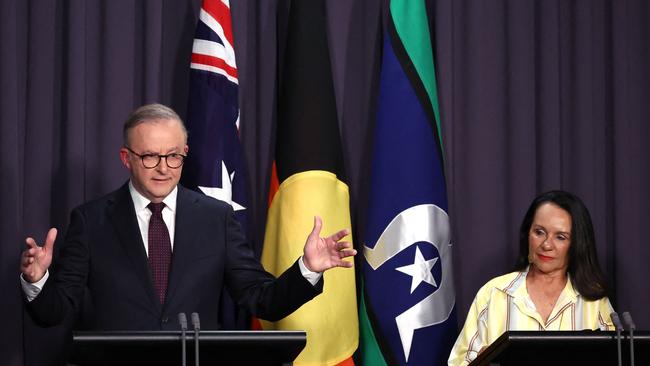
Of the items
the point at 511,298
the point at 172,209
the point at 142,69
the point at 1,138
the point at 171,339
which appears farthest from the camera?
the point at 142,69

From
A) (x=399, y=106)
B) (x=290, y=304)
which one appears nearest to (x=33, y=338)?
(x=290, y=304)

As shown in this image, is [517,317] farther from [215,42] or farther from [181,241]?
[215,42]

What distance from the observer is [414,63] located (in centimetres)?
475

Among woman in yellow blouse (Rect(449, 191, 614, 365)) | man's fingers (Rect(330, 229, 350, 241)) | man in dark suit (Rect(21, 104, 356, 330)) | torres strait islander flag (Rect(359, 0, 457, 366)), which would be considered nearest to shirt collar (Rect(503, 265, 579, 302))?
woman in yellow blouse (Rect(449, 191, 614, 365))

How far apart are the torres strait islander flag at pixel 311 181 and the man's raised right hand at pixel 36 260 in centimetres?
132

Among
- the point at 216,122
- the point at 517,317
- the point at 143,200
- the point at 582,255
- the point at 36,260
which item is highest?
the point at 216,122

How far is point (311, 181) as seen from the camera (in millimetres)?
4543

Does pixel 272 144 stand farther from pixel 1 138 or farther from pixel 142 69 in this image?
pixel 1 138

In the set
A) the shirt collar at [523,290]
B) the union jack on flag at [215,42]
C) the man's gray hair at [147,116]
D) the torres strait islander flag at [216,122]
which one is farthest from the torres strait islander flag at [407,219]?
the man's gray hair at [147,116]

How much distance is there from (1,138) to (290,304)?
176 centimetres

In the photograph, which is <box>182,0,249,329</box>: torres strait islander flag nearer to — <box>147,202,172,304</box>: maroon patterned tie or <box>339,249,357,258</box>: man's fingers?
<box>147,202,172,304</box>: maroon patterned tie

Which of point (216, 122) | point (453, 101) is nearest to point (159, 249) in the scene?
point (216, 122)

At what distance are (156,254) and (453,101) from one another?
1.93 metres

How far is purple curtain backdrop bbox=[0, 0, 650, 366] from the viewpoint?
15.5 ft
